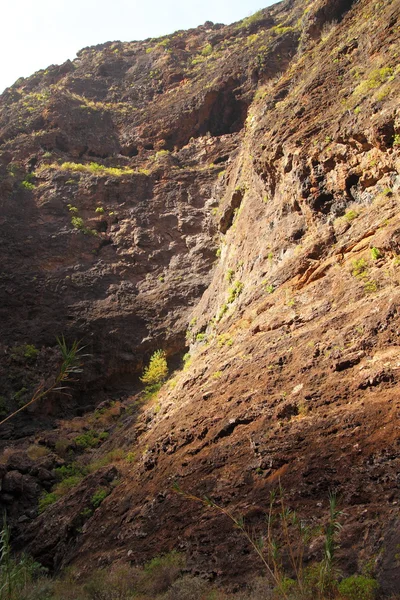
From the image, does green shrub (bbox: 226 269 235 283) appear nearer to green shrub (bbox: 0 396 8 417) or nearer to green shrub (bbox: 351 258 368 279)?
green shrub (bbox: 351 258 368 279)

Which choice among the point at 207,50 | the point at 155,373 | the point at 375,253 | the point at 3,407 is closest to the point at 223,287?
the point at 155,373

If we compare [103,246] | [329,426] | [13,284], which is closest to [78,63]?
[103,246]

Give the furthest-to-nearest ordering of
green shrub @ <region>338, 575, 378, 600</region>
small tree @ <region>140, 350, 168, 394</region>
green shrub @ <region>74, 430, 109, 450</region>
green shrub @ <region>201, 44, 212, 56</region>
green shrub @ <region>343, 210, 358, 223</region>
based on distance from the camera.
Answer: green shrub @ <region>201, 44, 212, 56</region> → small tree @ <region>140, 350, 168, 394</region> → green shrub @ <region>74, 430, 109, 450</region> → green shrub @ <region>343, 210, 358, 223</region> → green shrub @ <region>338, 575, 378, 600</region>

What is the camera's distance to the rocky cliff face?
757cm

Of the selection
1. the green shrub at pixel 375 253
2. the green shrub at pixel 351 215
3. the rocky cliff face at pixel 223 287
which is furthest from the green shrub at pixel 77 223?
the green shrub at pixel 375 253

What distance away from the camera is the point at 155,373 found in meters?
20.1

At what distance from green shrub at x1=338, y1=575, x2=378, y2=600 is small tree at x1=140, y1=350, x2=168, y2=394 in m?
14.8

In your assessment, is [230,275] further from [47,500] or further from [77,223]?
[77,223]

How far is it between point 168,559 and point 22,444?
38.7ft

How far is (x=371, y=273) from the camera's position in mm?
10094

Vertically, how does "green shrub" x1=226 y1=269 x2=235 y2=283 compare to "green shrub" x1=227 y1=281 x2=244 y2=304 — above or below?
above

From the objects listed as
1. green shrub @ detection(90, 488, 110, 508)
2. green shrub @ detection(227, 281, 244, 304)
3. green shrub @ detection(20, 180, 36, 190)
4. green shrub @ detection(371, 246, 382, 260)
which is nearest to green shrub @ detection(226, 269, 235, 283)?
green shrub @ detection(227, 281, 244, 304)

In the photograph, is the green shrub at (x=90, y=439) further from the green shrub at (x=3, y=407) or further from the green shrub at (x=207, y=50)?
the green shrub at (x=207, y=50)

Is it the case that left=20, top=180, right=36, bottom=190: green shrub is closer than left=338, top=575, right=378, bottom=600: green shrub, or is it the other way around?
left=338, top=575, right=378, bottom=600: green shrub
